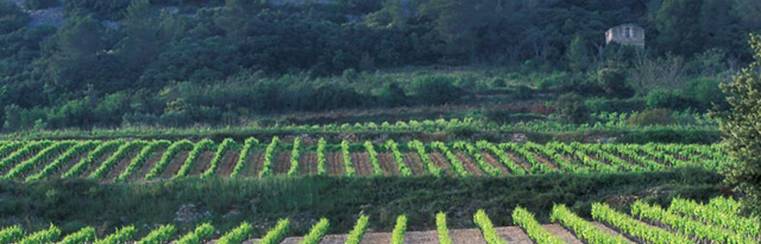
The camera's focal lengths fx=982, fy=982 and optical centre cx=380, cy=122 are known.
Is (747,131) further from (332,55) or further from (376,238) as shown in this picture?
(332,55)

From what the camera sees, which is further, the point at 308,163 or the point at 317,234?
the point at 308,163

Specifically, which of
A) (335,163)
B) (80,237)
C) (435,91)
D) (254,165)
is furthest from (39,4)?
(80,237)

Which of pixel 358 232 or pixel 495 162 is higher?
pixel 358 232

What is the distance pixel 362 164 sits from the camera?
1329 inches

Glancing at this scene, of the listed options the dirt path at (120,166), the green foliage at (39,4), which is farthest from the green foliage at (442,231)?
the green foliage at (39,4)

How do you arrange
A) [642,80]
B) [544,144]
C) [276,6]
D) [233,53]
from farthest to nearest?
[276,6], [233,53], [642,80], [544,144]

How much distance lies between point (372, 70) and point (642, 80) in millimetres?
18282

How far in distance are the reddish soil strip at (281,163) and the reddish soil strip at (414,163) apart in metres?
4.14

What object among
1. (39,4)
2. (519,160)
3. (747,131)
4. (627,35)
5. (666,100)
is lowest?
(666,100)

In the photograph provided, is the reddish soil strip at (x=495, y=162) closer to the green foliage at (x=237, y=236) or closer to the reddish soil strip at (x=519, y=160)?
the reddish soil strip at (x=519, y=160)

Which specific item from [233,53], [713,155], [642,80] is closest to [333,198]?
[713,155]

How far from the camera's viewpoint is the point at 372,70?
6744 centimetres

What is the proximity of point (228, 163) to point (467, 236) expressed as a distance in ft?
40.0

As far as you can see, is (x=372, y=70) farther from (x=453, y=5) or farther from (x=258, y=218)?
(x=258, y=218)
